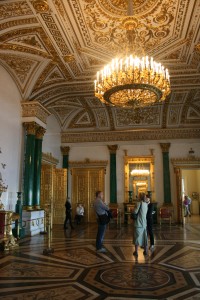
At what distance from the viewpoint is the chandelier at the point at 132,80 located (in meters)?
5.01

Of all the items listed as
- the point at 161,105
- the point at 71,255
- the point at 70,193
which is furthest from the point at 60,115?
the point at 71,255

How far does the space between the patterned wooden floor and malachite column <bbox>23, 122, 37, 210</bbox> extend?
212cm

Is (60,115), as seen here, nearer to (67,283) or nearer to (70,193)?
(70,193)

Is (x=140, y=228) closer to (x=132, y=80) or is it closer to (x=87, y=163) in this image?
(x=132, y=80)

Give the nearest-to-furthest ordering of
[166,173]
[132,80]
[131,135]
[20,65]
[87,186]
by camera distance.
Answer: [132,80] < [20,65] < [166,173] < [87,186] < [131,135]

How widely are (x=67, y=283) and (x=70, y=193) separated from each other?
900cm

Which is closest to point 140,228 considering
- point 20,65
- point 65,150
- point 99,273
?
point 99,273

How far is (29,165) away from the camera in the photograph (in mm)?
8648

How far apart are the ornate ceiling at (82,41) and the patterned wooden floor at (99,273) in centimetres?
301

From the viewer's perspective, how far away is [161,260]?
4.98m

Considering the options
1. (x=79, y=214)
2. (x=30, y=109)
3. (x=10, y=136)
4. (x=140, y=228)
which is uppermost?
(x=30, y=109)

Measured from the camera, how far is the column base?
8.05 meters

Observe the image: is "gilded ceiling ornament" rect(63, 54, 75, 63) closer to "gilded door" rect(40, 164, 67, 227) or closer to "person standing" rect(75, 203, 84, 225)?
"gilded door" rect(40, 164, 67, 227)

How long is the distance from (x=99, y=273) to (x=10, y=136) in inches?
209
